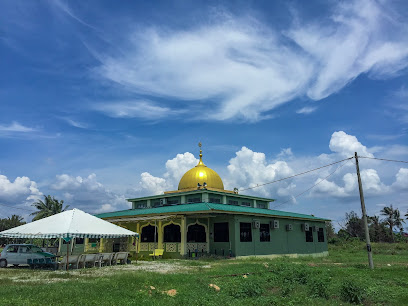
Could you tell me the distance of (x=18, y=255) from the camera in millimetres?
19719

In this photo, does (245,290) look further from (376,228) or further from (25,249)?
(376,228)

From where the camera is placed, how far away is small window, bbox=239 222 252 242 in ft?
82.9

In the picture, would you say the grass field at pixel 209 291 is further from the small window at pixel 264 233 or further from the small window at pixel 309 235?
the small window at pixel 309 235

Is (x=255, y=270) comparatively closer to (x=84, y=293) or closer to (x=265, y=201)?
(x=84, y=293)

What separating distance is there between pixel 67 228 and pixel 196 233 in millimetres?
11011

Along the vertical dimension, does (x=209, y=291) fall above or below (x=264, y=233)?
below

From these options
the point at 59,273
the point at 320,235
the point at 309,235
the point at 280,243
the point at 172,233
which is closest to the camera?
the point at 59,273

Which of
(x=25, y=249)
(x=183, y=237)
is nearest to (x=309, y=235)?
(x=183, y=237)

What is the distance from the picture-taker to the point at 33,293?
9836 millimetres

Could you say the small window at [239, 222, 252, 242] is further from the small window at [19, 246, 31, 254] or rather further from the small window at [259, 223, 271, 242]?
the small window at [19, 246, 31, 254]

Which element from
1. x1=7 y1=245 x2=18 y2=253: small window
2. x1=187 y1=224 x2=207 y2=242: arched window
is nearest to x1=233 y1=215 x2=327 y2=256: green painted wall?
x1=187 y1=224 x2=207 y2=242: arched window

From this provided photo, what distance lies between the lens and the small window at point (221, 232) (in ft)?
82.3

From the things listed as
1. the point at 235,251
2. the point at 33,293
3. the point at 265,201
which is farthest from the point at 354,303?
the point at 265,201

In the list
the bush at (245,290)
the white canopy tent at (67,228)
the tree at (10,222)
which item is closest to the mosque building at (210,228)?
the white canopy tent at (67,228)
